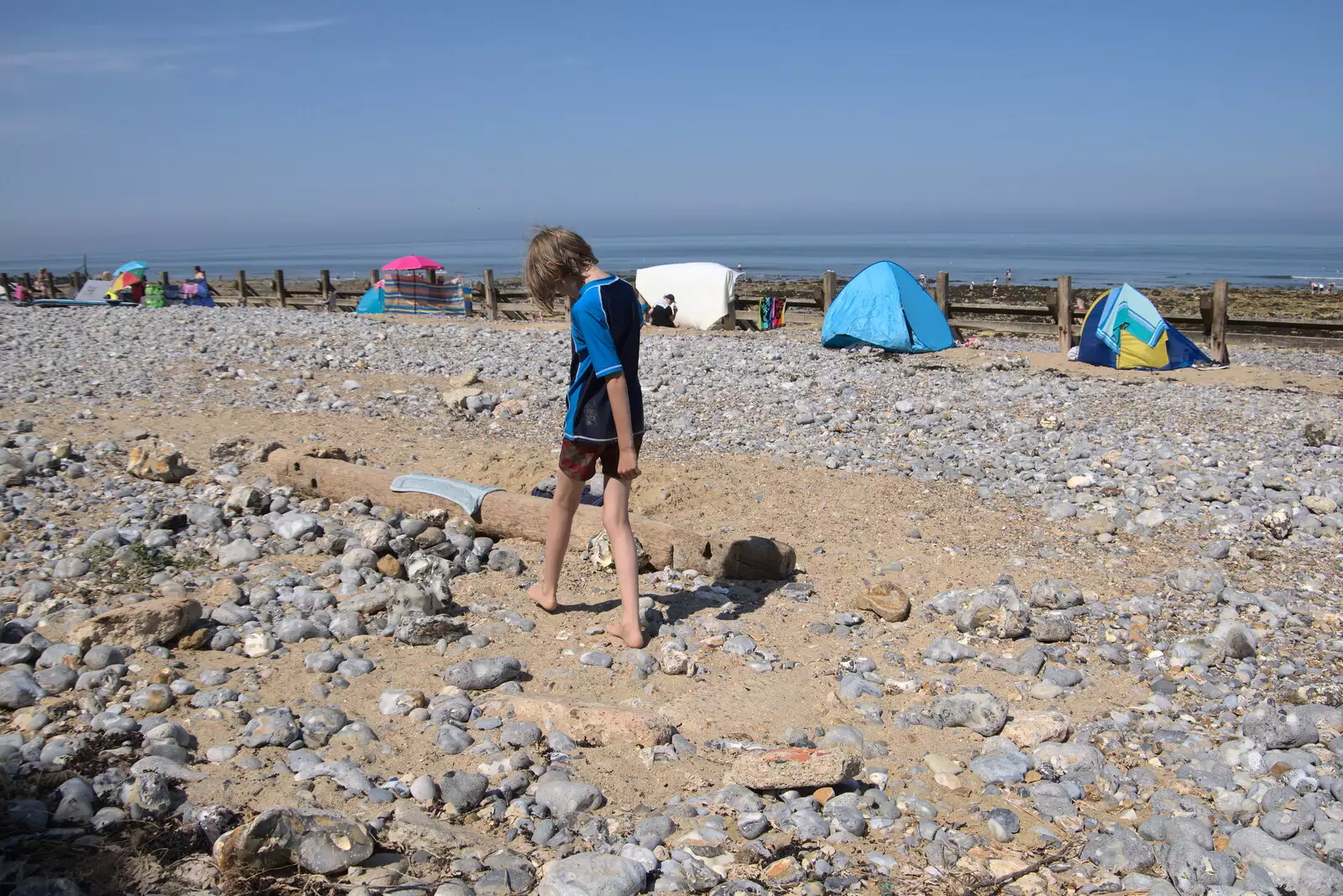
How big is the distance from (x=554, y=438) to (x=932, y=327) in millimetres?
9512

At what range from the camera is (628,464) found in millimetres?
3824

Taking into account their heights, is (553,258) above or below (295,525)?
above

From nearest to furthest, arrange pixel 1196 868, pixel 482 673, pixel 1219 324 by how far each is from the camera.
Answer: pixel 1196 868 → pixel 482 673 → pixel 1219 324

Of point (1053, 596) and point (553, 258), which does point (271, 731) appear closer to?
point (553, 258)

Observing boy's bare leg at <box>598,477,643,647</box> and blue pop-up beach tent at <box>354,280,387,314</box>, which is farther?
blue pop-up beach tent at <box>354,280,387,314</box>

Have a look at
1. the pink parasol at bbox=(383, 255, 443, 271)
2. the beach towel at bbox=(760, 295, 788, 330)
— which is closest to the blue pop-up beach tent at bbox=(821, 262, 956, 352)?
the beach towel at bbox=(760, 295, 788, 330)

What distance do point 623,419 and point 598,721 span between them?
3.91 ft

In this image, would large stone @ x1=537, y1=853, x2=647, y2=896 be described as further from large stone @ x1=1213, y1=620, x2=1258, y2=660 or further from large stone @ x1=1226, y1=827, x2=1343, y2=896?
large stone @ x1=1213, y1=620, x2=1258, y2=660

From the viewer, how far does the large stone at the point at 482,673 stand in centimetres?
355

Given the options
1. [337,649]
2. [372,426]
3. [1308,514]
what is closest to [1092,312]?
[1308,514]

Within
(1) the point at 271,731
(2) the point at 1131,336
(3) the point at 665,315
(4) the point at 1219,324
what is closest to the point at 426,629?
(1) the point at 271,731

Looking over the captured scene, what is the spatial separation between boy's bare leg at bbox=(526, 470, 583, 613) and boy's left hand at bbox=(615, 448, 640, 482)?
27 centimetres

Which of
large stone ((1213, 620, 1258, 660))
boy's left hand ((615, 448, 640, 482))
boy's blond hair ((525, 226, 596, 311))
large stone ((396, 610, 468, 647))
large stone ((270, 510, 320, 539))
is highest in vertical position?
boy's blond hair ((525, 226, 596, 311))

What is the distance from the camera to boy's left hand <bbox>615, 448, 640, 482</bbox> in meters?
3.82
